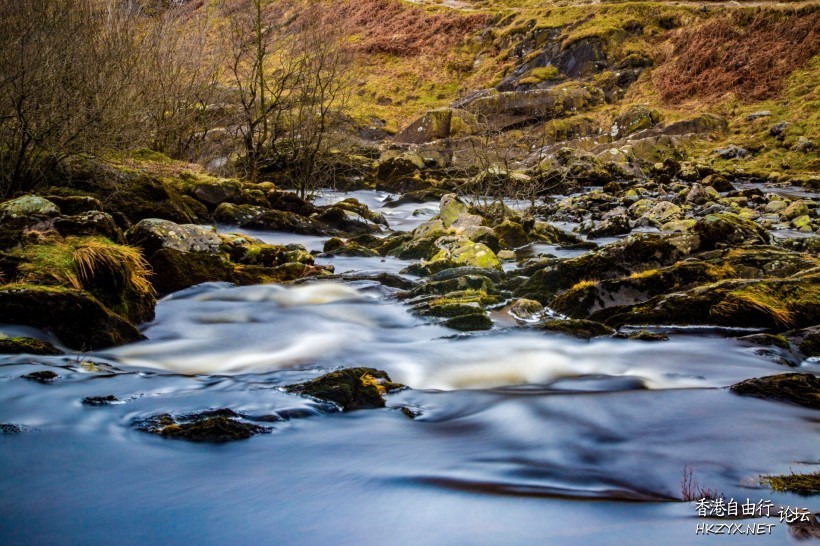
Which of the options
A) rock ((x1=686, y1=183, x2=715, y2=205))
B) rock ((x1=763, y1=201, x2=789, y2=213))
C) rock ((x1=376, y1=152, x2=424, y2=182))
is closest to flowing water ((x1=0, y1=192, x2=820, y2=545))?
rock ((x1=763, y1=201, x2=789, y2=213))

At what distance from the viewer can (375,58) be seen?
1836 inches

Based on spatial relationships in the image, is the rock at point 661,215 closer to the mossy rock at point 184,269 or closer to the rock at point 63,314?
the mossy rock at point 184,269

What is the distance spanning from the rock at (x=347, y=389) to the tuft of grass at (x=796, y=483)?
9.15 ft

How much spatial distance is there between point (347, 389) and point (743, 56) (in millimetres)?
33039

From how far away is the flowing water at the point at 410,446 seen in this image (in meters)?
3.12

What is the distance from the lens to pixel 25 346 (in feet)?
16.9

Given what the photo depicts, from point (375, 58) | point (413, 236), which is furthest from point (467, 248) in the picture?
point (375, 58)

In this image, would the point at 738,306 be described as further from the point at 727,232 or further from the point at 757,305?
the point at 727,232

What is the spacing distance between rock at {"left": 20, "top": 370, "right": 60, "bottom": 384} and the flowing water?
10cm

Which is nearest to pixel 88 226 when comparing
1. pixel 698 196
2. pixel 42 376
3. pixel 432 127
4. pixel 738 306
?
pixel 42 376

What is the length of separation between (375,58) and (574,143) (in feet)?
76.5

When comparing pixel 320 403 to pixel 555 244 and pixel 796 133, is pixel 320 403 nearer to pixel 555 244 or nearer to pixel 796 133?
pixel 555 244

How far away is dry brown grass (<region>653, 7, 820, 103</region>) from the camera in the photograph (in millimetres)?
28859

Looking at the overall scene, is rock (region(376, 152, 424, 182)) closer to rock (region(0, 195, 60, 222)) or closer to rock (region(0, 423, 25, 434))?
rock (region(0, 195, 60, 222))
